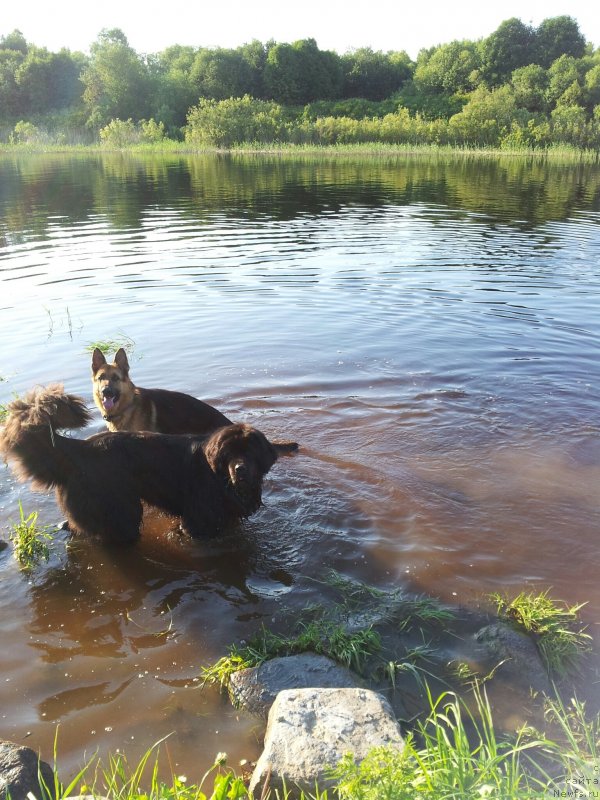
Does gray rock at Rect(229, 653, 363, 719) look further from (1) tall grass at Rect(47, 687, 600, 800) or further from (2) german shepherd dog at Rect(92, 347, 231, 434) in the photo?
(2) german shepherd dog at Rect(92, 347, 231, 434)

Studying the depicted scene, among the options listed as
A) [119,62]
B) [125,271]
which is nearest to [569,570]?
[125,271]

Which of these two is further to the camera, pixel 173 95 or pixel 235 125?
A: pixel 173 95

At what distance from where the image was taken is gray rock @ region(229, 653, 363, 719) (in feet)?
10.5

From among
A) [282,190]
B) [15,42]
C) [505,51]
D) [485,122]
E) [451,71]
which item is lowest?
[282,190]

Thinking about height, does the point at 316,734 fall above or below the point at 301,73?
below

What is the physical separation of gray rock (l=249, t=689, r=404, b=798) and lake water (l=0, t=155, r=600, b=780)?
0.37 metres

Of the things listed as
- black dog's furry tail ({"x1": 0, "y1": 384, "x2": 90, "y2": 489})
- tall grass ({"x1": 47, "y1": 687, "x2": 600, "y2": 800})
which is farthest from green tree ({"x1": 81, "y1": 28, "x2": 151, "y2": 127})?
tall grass ({"x1": 47, "y1": 687, "x2": 600, "y2": 800})

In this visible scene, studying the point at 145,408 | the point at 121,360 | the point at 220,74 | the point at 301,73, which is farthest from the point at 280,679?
the point at 301,73

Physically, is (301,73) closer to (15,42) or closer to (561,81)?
(561,81)

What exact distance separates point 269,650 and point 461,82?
336 feet

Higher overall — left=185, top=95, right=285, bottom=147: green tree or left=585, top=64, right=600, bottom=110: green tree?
left=585, top=64, right=600, bottom=110: green tree

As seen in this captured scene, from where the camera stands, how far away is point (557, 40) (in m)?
92.1

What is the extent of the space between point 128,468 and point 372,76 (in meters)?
111

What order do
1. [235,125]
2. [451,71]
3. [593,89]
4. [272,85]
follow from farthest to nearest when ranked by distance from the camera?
[272,85] → [451,71] → [593,89] → [235,125]
